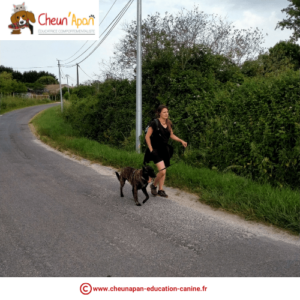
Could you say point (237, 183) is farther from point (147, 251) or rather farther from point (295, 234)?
point (147, 251)

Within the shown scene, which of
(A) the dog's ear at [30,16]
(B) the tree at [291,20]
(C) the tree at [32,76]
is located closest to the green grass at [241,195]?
(A) the dog's ear at [30,16]

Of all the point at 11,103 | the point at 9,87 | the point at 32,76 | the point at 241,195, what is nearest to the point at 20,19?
the point at 241,195

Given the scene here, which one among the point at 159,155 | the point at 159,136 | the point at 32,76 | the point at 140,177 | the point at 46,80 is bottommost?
the point at 140,177

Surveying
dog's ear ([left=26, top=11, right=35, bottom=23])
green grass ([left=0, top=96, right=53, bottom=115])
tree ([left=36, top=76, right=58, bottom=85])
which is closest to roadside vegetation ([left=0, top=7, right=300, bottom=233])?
dog's ear ([left=26, top=11, right=35, bottom=23])

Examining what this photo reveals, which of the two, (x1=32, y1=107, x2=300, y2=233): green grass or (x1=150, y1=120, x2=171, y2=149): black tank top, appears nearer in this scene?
(x1=32, y1=107, x2=300, y2=233): green grass

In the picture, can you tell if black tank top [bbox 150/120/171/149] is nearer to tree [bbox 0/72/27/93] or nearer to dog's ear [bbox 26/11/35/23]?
dog's ear [bbox 26/11/35/23]

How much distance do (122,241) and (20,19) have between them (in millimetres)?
10520

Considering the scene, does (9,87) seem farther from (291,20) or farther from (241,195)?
(241,195)

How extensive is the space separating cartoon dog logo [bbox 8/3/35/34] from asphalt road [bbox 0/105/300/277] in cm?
732

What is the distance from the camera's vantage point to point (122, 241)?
408 cm

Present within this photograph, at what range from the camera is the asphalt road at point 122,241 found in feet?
11.0

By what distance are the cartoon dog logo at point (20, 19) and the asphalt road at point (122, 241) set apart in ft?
24.0

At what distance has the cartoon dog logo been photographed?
36.3ft
